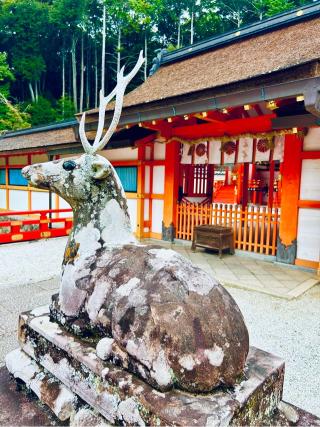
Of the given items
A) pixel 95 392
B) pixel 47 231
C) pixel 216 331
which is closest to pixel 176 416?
pixel 216 331

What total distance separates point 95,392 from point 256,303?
3.10 m

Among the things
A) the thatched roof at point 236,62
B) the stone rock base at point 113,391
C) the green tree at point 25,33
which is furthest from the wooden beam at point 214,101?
the green tree at point 25,33

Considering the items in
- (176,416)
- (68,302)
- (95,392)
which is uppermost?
(68,302)

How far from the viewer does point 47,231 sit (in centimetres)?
890

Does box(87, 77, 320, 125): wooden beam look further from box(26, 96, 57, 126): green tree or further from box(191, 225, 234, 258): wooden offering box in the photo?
box(26, 96, 57, 126): green tree

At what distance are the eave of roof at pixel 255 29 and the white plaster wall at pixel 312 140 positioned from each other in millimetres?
3848

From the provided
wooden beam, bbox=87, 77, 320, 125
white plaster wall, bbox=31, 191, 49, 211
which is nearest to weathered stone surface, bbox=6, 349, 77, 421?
wooden beam, bbox=87, 77, 320, 125

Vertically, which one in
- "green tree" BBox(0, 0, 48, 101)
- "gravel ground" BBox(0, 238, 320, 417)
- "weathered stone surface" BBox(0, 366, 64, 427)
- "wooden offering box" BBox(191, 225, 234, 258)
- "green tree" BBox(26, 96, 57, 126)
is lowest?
"gravel ground" BBox(0, 238, 320, 417)

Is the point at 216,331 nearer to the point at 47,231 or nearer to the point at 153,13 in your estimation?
the point at 47,231

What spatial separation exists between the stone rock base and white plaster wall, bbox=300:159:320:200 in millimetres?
4636

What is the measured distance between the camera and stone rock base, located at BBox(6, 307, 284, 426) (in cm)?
146

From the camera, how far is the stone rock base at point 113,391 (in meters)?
1.46

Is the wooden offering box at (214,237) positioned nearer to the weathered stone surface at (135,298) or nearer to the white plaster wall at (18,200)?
the weathered stone surface at (135,298)

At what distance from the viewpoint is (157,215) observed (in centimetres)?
859
